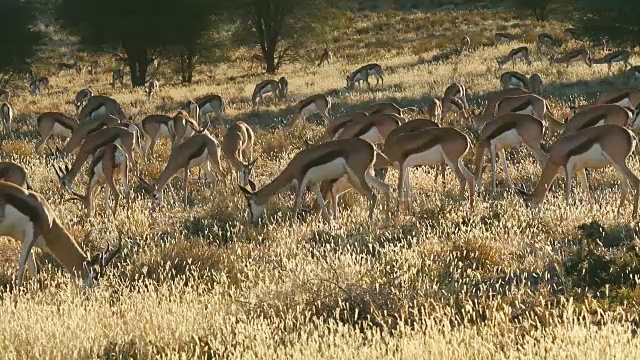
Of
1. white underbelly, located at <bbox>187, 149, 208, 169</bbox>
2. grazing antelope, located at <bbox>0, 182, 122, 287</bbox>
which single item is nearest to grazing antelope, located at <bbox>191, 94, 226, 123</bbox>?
white underbelly, located at <bbox>187, 149, 208, 169</bbox>

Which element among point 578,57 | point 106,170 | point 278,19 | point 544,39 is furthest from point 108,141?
point 544,39

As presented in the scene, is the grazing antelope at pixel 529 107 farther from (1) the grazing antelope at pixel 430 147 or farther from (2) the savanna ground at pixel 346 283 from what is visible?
(1) the grazing antelope at pixel 430 147

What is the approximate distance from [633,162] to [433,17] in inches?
1608

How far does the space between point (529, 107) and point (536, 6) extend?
39.7m

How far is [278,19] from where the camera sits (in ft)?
118

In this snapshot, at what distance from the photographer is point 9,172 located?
390 inches

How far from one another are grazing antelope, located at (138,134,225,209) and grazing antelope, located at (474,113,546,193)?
417 cm

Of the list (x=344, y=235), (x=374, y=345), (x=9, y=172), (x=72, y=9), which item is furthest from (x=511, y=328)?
(x=72, y=9)

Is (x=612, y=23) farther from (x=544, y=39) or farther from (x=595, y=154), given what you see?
(x=595, y=154)

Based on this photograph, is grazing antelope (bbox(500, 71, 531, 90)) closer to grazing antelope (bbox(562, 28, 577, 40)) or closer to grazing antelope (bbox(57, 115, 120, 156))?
grazing antelope (bbox(562, 28, 577, 40))

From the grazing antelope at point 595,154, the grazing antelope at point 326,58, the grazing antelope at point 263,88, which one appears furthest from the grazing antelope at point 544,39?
the grazing antelope at point 595,154

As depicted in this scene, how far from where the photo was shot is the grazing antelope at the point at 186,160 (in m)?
11.7

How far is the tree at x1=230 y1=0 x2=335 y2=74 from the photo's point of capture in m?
35.4

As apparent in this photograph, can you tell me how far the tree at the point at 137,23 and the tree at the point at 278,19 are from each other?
216cm
